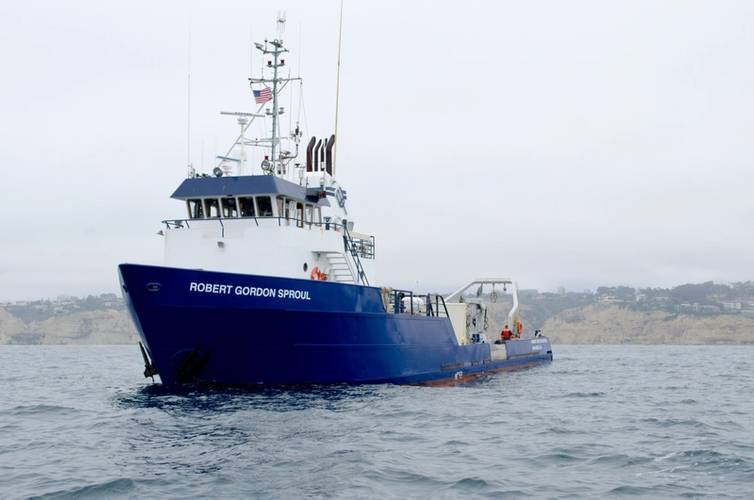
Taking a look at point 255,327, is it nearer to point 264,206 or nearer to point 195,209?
point 264,206

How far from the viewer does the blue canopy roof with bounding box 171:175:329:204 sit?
21.3 meters

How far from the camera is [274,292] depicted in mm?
18656

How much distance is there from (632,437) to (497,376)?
1637cm

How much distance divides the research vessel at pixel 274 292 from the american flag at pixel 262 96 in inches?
1.5

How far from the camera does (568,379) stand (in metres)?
30.0

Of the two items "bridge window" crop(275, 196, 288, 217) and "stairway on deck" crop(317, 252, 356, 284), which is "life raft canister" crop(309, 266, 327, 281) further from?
"bridge window" crop(275, 196, 288, 217)

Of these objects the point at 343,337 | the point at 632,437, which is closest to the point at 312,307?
the point at 343,337

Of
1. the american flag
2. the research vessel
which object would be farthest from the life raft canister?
the american flag

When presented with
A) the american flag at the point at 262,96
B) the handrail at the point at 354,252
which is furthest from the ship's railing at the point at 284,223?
the american flag at the point at 262,96

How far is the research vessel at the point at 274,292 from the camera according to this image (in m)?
18.1

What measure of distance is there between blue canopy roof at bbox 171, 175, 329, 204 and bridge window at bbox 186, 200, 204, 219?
0.28 metres

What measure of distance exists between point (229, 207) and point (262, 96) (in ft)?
12.9

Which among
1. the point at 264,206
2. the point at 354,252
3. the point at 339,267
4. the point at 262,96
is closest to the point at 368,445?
the point at 264,206

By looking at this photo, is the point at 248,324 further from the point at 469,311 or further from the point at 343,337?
the point at 469,311
